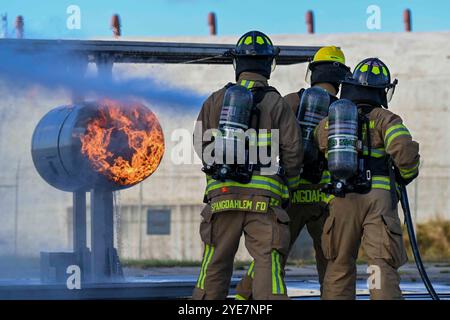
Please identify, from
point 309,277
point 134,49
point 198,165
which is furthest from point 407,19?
point 134,49

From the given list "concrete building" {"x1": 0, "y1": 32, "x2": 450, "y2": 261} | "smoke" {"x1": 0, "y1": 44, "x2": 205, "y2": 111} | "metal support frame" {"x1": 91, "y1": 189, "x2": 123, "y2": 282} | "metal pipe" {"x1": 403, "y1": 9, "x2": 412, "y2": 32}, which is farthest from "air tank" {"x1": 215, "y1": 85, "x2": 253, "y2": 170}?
"metal pipe" {"x1": 403, "y1": 9, "x2": 412, "y2": 32}

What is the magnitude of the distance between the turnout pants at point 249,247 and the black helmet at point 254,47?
117 cm

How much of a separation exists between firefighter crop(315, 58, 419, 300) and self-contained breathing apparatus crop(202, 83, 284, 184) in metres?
0.50

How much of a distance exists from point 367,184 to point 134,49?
3842 millimetres

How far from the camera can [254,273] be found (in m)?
7.66

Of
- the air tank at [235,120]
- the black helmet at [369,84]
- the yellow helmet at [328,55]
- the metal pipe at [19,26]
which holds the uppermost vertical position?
the metal pipe at [19,26]

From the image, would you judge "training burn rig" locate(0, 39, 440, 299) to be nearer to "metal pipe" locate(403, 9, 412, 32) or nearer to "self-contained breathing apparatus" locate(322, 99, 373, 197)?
"self-contained breathing apparatus" locate(322, 99, 373, 197)

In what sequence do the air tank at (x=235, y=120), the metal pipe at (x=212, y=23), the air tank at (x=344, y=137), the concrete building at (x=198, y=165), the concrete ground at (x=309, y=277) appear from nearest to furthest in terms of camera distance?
the air tank at (x=235, y=120)
the air tank at (x=344, y=137)
the concrete ground at (x=309, y=277)
the concrete building at (x=198, y=165)
the metal pipe at (x=212, y=23)

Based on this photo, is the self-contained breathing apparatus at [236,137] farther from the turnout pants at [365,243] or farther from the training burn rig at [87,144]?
the training burn rig at [87,144]

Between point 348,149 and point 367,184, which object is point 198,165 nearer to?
point 367,184

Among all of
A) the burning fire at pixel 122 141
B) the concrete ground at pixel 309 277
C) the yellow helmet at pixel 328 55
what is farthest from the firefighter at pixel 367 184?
the burning fire at pixel 122 141

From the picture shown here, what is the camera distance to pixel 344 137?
7688 mm

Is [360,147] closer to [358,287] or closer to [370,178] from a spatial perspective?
[370,178]

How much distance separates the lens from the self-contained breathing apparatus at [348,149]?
25.2ft
